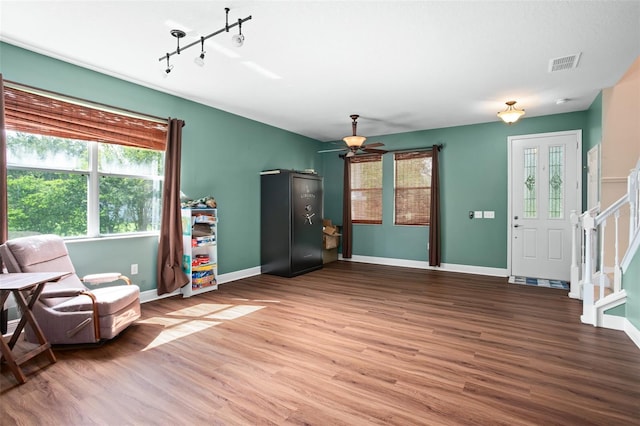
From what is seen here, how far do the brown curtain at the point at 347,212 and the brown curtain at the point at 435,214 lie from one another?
5.85 ft

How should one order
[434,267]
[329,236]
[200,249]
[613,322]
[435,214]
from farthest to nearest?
1. [329,236]
2. [434,267]
3. [435,214]
4. [200,249]
5. [613,322]

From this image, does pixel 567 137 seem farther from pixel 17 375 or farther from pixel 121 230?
pixel 17 375

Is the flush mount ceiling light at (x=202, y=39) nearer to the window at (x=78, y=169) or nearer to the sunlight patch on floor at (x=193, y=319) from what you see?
the window at (x=78, y=169)

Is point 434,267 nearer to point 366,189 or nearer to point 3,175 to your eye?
point 366,189

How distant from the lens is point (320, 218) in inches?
247

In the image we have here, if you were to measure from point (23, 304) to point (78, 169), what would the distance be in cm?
167

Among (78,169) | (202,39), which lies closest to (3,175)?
(78,169)

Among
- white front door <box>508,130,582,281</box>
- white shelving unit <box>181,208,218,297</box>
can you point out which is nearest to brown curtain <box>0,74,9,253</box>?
white shelving unit <box>181,208,218,297</box>

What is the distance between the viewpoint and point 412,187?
21.2ft

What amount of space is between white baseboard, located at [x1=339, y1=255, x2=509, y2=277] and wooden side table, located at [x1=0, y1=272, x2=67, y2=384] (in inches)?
215

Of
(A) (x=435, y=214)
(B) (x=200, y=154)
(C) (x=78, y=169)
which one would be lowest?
(A) (x=435, y=214)

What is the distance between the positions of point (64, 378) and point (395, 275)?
4.67 m

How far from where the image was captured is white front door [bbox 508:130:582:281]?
16.8ft

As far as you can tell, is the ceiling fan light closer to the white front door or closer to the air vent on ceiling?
→ the air vent on ceiling
